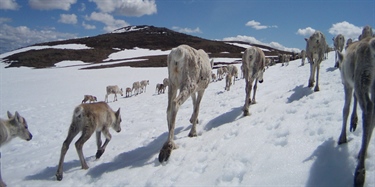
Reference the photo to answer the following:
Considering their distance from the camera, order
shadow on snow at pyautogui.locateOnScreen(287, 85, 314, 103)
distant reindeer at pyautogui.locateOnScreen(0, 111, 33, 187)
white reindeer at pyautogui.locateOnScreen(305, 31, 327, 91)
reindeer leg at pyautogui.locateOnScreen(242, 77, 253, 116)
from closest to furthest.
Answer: distant reindeer at pyautogui.locateOnScreen(0, 111, 33, 187), reindeer leg at pyautogui.locateOnScreen(242, 77, 253, 116), shadow on snow at pyautogui.locateOnScreen(287, 85, 314, 103), white reindeer at pyautogui.locateOnScreen(305, 31, 327, 91)

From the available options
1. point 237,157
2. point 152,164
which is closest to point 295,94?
point 237,157

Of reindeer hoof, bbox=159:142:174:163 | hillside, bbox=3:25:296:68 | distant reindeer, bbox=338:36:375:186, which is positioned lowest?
reindeer hoof, bbox=159:142:174:163

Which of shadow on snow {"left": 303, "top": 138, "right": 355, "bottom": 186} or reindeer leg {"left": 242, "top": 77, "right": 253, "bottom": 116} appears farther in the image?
reindeer leg {"left": 242, "top": 77, "right": 253, "bottom": 116}

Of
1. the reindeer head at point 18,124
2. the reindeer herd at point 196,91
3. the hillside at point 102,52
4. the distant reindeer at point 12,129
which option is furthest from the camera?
the hillside at point 102,52

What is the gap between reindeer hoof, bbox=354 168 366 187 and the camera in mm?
3126

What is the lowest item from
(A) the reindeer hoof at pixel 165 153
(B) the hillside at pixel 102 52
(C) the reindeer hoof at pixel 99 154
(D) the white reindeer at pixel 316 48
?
(C) the reindeer hoof at pixel 99 154

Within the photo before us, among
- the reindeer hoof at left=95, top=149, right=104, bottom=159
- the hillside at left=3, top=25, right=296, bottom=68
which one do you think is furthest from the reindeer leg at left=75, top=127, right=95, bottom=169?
the hillside at left=3, top=25, right=296, bottom=68

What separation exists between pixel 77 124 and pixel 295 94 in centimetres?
708

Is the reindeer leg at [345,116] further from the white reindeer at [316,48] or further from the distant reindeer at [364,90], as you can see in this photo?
the white reindeer at [316,48]

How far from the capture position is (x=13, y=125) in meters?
7.44

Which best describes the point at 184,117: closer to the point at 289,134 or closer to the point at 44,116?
the point at 289,134

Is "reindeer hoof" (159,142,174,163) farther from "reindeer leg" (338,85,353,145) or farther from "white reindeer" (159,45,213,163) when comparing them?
"reindeer leg" (338,85,353,145)

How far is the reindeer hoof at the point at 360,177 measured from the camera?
313 centimetres

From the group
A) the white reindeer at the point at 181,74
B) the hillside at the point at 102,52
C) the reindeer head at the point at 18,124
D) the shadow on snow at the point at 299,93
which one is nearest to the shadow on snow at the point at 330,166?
the white reindeer at the point at 181,74
